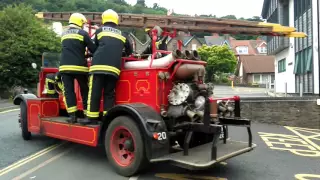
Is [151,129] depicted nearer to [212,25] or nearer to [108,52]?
[108,52]

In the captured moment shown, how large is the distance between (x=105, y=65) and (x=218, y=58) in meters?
50.7

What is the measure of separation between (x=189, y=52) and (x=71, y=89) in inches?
97.8

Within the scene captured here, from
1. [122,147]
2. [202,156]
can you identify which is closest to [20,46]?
[122,147]

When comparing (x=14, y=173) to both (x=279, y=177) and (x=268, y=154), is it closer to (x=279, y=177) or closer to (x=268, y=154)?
(x=279, y=177)

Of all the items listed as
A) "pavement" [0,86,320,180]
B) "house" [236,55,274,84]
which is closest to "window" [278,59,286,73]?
"pavement" [0,86,320,180]

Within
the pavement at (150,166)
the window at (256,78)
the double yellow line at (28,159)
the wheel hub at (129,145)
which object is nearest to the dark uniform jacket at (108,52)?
the wheel hub at (129,145)

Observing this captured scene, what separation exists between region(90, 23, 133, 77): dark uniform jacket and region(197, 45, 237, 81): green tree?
49.4 metres

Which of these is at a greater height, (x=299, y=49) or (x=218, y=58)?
(x=218, y=58)

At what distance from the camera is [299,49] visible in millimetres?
20453

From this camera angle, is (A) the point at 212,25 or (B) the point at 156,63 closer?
(B) the point at 156,63

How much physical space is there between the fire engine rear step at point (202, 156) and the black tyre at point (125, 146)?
34 centimetres

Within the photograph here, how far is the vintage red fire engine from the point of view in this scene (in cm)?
501

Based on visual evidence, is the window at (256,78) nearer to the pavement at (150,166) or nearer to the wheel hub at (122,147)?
the pavement at (150,166)

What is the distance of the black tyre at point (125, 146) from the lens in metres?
5.09
